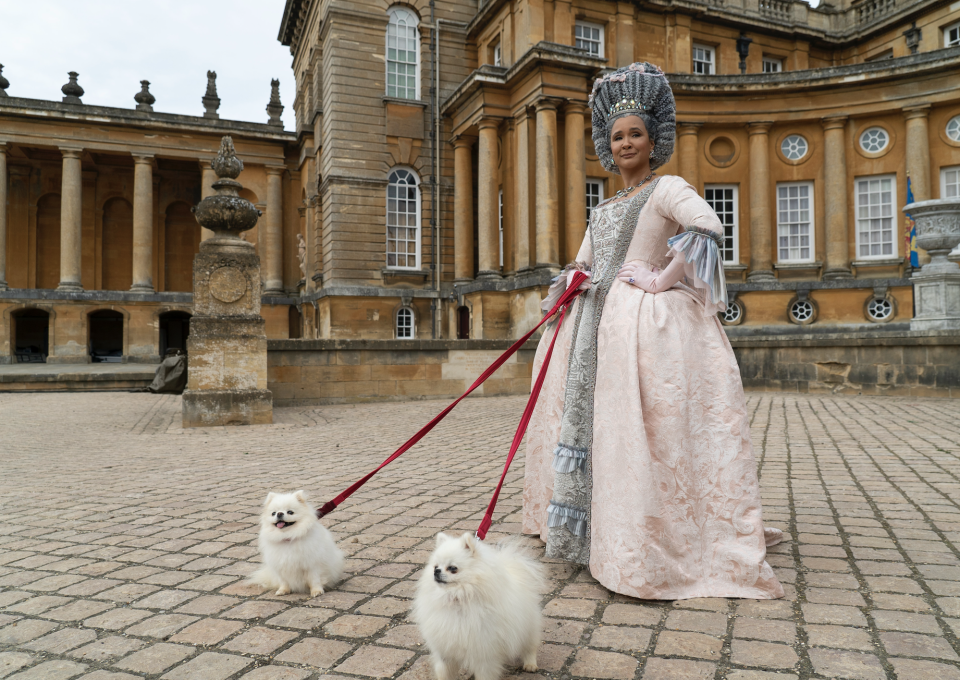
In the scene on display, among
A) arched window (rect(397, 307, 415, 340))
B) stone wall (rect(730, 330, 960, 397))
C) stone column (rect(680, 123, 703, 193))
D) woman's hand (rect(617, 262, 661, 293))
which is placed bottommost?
stone wall (rect(730, 330, 960, 397))

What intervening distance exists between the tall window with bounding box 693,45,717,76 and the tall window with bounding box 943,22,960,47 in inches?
298

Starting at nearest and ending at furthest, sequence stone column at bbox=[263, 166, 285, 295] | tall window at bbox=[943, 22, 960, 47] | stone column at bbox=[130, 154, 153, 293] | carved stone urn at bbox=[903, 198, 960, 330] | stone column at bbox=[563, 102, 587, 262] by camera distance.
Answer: carved stone urn at bbox=[903, 198, 960, 330] < stone column at bbox=[563, 102, 587, 262] < tall window at bbox=[943, 22, 960, 47] < stone column at bbox=[130, 154, 153, 293] < stone column at bbox=[263, 166, 285, 295]

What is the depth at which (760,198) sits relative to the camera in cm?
2003

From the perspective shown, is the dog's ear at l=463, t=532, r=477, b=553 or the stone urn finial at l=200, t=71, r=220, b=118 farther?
the stone urn finial at l=200, t=71, r=220, b=118

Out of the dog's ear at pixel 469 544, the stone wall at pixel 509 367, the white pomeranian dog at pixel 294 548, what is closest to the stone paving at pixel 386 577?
the white pomeranian dog at pixel 294 548

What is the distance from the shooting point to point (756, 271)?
64.8 ft

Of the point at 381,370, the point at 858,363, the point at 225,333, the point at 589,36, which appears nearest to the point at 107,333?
the point at 381,370

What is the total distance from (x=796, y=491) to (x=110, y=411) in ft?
34.3

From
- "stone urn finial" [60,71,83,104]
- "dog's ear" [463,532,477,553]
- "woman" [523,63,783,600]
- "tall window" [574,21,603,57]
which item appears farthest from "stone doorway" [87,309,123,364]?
"dog's ear" [463,532,477,553]

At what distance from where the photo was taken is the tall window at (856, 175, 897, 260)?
64.1 ft

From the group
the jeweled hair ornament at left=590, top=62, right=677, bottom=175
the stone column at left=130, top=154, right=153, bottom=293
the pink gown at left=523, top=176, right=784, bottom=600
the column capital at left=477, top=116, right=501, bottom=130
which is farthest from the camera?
the stone column at left=130, top=154, right=153, bottom=293

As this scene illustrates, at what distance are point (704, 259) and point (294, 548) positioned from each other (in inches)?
82.6

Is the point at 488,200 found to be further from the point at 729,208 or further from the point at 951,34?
the point at 951,34

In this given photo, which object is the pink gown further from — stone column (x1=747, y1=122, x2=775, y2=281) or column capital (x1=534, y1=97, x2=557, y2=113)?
stone column (x1=747, y1=122, x2=775, y2=281)
